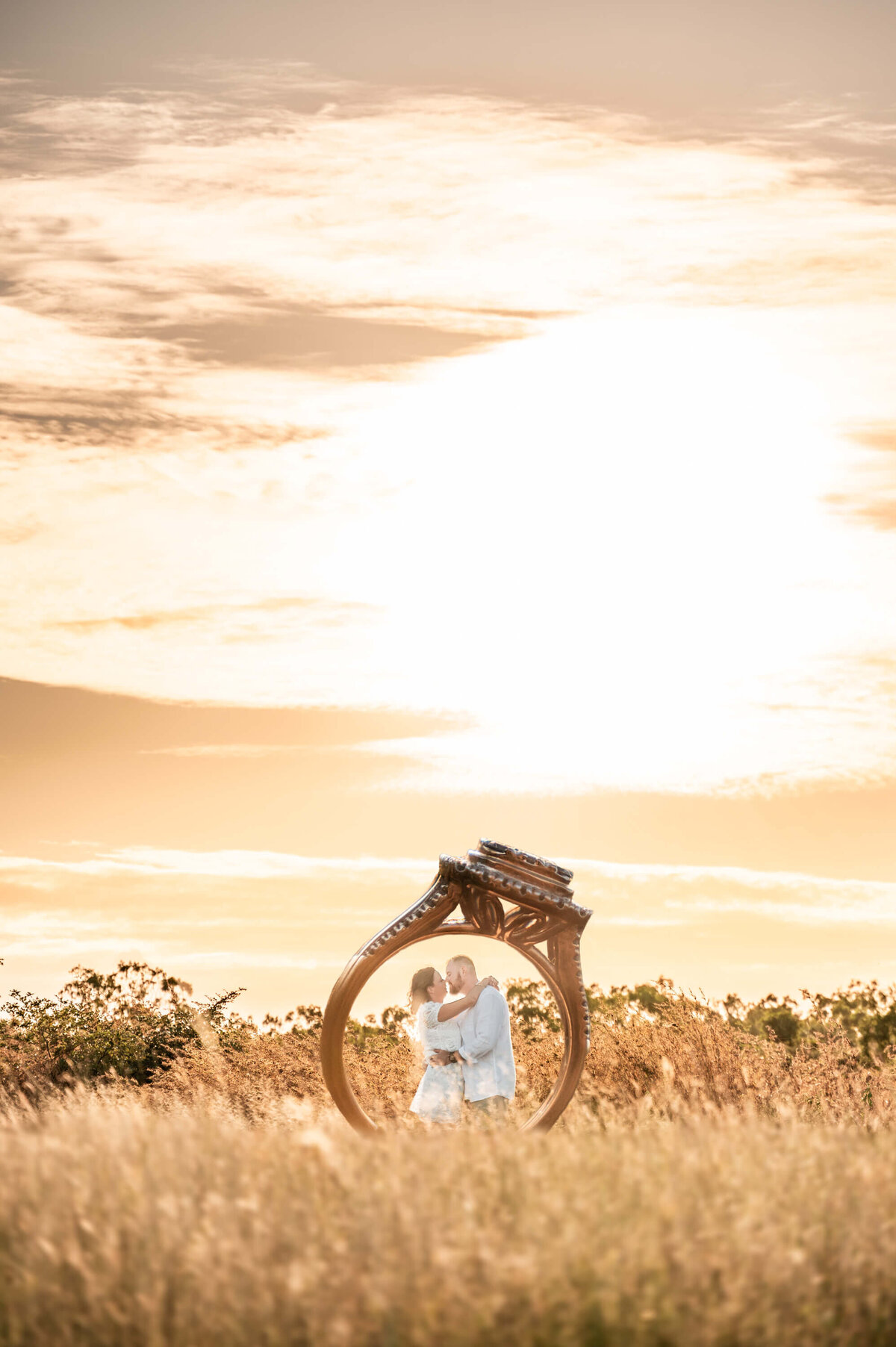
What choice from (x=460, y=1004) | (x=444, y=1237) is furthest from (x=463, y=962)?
(x=444, y=1237)

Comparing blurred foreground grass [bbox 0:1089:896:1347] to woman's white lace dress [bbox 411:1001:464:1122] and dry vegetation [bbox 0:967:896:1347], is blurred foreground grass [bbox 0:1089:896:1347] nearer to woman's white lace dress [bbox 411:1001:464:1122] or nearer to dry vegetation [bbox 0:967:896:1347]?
dry vegetation [bbox 0:967:896:1347]

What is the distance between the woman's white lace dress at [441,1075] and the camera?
8578mm

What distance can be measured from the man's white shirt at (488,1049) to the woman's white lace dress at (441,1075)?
6 centimetres

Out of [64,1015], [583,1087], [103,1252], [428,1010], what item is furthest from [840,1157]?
[64,1015]

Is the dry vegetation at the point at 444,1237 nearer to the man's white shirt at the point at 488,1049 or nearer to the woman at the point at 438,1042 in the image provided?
the man's white shirt at the point at 488,1049

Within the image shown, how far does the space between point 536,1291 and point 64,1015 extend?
11.4 m

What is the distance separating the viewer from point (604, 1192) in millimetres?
4629

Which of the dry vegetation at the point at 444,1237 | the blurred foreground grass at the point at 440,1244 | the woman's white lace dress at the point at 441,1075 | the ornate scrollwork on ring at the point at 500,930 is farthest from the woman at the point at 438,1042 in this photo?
the blurred foreground grass at the point at 440,1244

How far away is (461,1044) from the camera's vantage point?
859 centimetres

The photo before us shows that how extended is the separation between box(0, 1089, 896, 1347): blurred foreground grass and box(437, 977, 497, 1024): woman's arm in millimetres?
3087

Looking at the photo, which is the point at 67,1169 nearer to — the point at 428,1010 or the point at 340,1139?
the point at 340,1139

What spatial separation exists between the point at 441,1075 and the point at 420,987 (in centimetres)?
58

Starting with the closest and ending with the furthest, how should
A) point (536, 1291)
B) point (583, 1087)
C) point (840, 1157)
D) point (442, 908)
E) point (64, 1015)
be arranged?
1. point (536, 1291)
2. point (840, 1157)
3. point (442, 908)
4. point (583, 1087)
5. point (64, 1015)

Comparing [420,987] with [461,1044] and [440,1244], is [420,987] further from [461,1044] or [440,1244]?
[440,1244]
